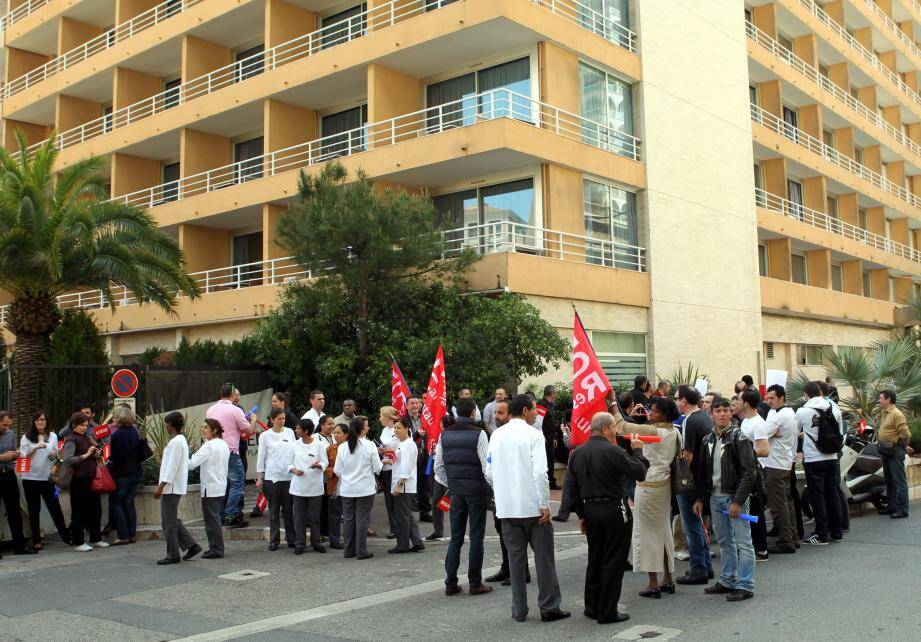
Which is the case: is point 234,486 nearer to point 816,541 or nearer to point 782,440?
point 782,440

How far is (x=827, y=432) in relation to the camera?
11.1 meters

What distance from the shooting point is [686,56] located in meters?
25.0

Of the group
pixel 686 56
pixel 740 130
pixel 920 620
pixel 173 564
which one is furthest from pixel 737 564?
pixel 740 130

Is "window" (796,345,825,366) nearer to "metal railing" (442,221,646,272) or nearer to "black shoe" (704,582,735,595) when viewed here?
"metal railing" (442,221,646,272)

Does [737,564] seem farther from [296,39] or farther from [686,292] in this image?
[296,39]

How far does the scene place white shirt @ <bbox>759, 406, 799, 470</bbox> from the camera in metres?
10.5

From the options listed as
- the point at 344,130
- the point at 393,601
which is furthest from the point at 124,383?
the point at 344,130

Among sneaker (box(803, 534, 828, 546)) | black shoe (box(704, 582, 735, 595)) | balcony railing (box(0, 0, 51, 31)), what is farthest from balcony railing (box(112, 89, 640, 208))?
balcony railing (box(0, 0, 51, 31))

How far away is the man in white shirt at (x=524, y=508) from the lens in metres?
7.68

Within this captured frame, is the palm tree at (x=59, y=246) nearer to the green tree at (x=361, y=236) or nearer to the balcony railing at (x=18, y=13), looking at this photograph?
the green tree at (x=361, y=236)

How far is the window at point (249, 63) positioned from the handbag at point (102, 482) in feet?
54.3

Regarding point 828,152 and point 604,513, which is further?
point 828,152

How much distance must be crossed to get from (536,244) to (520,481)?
1276 cm

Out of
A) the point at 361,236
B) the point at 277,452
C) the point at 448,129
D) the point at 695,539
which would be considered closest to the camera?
the point at 695,539
